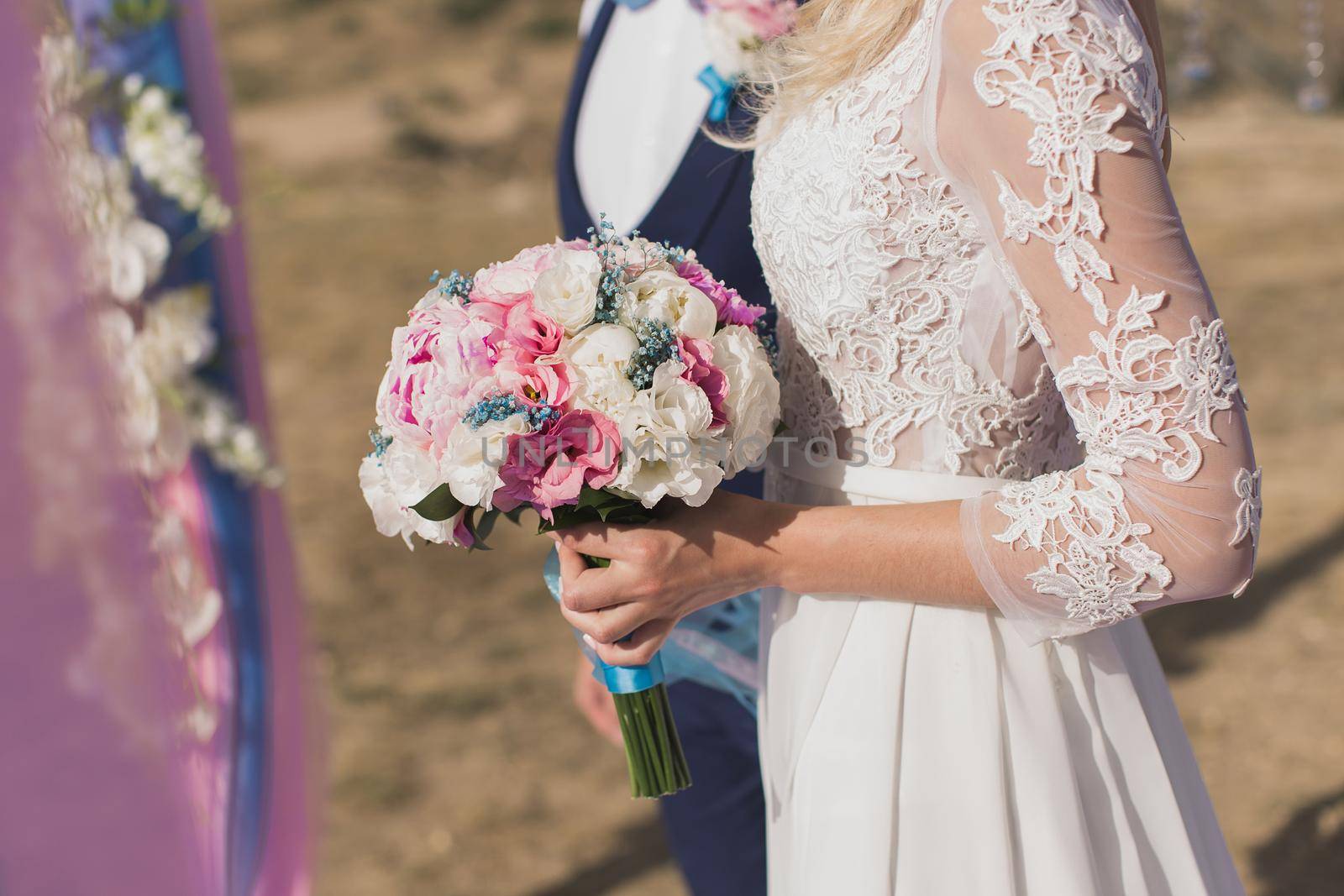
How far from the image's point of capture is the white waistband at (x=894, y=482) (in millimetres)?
1431

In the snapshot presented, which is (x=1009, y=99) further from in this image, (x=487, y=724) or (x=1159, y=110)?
(x=487, y=724)

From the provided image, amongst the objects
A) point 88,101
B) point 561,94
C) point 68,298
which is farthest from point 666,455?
point 561,94

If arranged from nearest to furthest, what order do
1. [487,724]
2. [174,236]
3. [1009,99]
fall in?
[1009,99] → [174,236] → [487,724]

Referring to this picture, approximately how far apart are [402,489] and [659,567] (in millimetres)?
292

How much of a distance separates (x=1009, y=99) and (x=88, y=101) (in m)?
1.71

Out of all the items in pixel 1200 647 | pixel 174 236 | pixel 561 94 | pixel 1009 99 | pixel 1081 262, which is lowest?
pixel 561 94

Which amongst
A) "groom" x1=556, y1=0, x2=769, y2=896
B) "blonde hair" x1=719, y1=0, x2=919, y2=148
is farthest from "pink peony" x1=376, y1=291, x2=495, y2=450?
"groom" x1=556, y1=0, x2=769, y2=896

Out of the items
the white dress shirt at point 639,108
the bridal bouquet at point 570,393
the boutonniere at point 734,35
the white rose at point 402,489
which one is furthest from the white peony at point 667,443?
the white dress shirt at point 639,108

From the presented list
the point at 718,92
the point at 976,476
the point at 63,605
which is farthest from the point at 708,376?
the point at 718,92

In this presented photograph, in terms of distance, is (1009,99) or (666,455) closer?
(1009,99)

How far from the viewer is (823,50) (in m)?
1.37

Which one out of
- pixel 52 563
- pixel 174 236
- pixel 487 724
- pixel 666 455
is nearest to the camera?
pixel 52 563

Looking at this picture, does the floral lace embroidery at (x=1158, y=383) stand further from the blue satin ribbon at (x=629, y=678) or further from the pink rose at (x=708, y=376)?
the blue satin ribbon at (x=629, y=678)

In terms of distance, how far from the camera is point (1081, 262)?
1.12m
